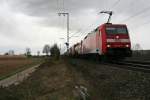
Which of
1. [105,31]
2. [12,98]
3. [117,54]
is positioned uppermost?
[105,31]

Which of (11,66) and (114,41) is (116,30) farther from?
(11,66)

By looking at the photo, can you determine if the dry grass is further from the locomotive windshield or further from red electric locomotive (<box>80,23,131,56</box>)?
the locomotive windshield

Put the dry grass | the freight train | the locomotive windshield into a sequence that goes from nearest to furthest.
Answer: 1. the freight train
2. the locomotive windshield
3. the dry grass

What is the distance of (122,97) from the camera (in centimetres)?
957

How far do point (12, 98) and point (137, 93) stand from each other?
4675 mm

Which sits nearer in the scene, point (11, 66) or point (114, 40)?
point (114, 40)

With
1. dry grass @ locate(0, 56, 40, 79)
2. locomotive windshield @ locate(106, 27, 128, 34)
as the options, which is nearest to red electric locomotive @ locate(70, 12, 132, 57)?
locomotive windshield @ locate(106, 27, 128, 34)

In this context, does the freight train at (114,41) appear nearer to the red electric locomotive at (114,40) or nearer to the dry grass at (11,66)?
the red electric locomotive at (114,40)

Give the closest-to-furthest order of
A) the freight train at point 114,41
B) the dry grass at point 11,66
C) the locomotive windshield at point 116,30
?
the freight train at point 114,41
the locomotive windshield at point 116,30
the dry grass at point 11,66

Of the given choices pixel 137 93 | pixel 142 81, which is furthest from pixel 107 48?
pixel 137 93

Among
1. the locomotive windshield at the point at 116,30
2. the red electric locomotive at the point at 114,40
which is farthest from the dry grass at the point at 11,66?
the locomotive windshield at the point at 116,30

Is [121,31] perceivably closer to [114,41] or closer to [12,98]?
[114,41]

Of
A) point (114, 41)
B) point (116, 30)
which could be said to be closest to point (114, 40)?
point (114, 41)

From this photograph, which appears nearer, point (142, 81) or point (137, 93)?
point (137, 93)
